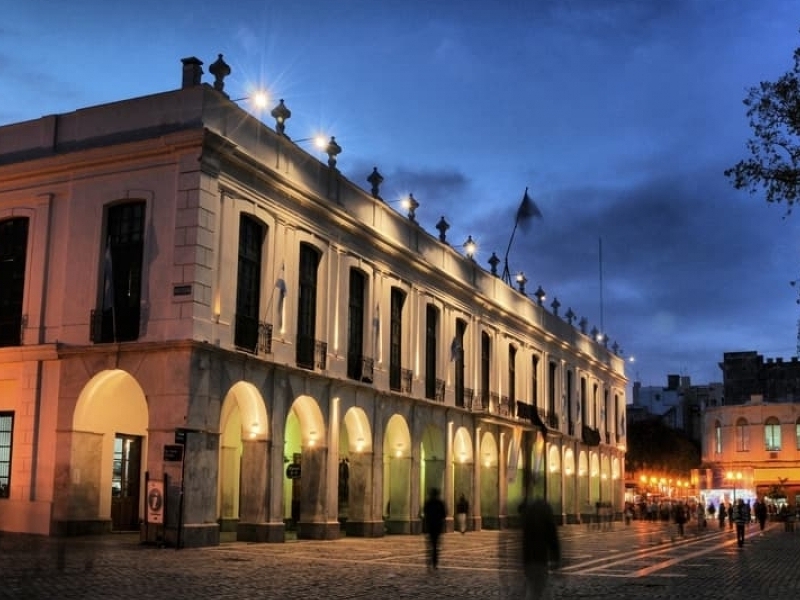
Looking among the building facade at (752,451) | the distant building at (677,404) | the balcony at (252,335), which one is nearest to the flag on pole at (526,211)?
the balcony at (252,335)

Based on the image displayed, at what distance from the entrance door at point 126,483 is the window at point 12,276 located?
13.4 ft

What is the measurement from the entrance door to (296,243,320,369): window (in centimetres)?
530

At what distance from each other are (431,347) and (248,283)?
1333 cm

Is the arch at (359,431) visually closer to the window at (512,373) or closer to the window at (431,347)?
the window at (431,347)

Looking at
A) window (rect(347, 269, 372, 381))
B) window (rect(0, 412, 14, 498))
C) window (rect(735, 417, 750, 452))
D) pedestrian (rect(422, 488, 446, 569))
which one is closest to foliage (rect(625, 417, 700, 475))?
window (rect(735, 417, 750, 452))

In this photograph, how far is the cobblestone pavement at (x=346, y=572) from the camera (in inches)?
601

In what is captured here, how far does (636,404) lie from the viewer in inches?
4422

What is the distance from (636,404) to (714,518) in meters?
36.5

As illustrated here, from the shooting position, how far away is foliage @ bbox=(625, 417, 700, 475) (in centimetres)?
9031

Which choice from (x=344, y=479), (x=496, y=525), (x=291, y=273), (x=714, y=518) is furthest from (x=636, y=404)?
(x=291, y=273)

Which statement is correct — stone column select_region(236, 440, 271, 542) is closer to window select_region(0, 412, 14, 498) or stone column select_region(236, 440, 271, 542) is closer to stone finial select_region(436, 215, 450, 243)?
window select_region(0, 412, 14, 498)

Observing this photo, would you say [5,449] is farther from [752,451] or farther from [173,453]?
[752,451]

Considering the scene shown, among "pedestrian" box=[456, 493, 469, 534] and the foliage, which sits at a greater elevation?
the foliage

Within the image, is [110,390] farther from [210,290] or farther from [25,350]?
[210,290]
